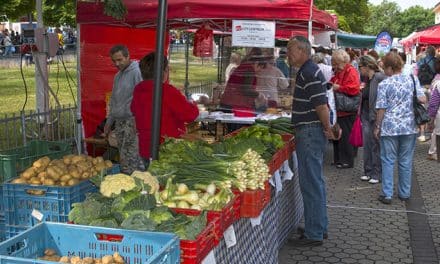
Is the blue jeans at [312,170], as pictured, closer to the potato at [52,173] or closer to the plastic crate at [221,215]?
the plastic crate at [221,215]

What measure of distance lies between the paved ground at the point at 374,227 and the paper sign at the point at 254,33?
2.30 metres

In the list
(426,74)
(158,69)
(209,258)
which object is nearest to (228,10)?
(158,69)

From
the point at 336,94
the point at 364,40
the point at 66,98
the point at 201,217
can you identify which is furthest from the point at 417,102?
the point at 364,40

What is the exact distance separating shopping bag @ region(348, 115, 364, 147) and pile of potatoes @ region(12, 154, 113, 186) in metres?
5.43

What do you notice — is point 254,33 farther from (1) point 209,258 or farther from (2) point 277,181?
(1) point 209,258

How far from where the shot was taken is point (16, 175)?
4.68 metres

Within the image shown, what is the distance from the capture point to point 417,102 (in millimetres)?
6781

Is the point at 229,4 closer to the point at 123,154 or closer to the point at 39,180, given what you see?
the point at 123,154

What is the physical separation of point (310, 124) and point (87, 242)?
9.08 ft

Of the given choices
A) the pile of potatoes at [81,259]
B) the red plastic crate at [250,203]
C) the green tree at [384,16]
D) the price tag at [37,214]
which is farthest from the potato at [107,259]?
the green tree at [384,16]

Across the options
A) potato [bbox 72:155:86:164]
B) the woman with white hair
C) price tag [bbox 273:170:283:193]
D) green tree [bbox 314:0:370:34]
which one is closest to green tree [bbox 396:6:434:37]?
green tree [bbox 314:0:370:34]

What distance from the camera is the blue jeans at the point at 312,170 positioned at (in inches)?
199

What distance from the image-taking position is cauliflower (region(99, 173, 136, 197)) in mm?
3414

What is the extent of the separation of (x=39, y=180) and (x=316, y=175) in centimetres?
249
